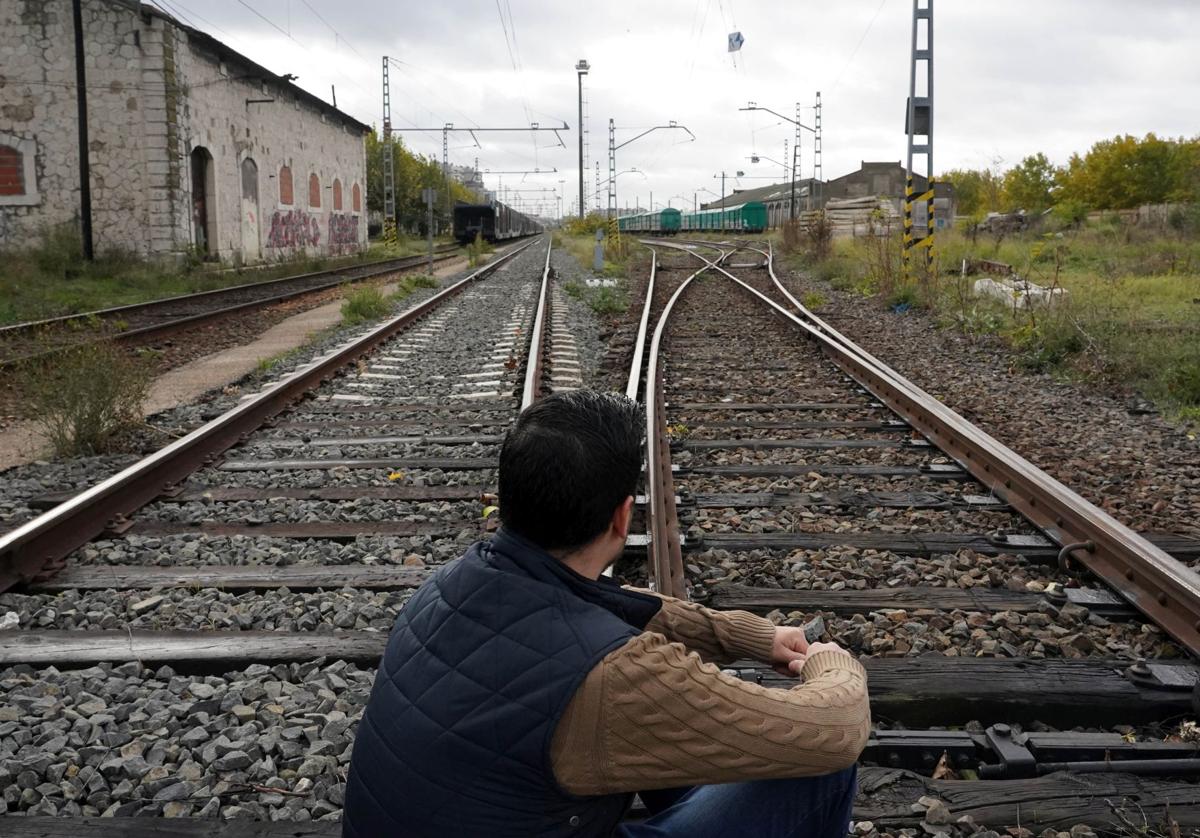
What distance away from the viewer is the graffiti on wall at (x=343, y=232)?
3675 centimetres

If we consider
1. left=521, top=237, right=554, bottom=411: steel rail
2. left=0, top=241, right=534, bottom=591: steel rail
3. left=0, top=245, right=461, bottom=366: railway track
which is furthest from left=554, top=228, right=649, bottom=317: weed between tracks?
left=0, top=241, right=534, bottom=591: steel rail

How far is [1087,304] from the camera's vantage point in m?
11.2

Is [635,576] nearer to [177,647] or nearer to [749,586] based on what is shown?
[749,586]

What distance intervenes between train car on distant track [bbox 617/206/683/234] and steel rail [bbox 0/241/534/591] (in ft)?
212

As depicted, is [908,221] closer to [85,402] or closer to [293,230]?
[85,402]

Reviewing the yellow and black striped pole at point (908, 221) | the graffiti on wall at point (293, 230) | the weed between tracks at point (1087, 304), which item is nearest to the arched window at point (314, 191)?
the graffiti on wall at point (293, 230)

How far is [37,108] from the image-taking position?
2198 centimetres

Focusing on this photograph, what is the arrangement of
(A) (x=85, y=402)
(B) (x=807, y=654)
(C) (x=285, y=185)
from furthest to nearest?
(C) (x=285, y=185), (A) (x=85, y=402), (B) (x=807, y=654)

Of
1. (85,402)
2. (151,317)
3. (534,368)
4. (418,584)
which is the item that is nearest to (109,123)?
(151,317)

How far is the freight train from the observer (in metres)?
59.5

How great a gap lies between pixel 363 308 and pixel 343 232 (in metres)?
25.1

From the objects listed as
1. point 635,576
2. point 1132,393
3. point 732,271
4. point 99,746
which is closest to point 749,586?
point 635,576

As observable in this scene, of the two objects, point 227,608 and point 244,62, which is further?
point 244,62

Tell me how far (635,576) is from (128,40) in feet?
72.9
